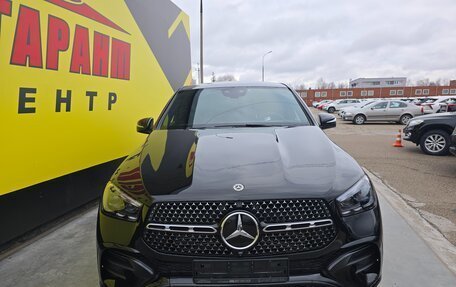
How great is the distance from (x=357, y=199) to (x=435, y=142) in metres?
8.65

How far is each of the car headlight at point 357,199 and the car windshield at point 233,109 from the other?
1196 millimetres

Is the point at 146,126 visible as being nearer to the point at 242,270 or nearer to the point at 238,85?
the point at 238,85

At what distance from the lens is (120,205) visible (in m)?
2.16

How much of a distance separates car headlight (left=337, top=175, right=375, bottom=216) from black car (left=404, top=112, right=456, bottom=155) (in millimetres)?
8442

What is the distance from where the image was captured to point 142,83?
639cm

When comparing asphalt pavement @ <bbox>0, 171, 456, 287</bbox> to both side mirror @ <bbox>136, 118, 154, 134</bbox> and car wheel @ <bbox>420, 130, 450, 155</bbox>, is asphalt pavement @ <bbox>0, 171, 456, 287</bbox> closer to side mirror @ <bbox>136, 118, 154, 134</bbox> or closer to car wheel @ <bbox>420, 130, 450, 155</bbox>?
side mirror @ <bbox>136, 118, 154, 134</bbox>

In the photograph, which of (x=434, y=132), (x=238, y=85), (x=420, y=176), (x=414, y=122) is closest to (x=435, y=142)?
(x=434, y=132)

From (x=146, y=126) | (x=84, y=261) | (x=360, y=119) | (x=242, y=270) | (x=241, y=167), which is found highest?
(x=360, y=119)

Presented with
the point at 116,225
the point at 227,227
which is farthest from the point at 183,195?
the point at 116,225

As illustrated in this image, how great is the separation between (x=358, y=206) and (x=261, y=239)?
24.0 inches

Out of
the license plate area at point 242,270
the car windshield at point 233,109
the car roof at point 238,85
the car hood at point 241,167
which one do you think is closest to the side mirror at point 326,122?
the car windshield at point 233,109

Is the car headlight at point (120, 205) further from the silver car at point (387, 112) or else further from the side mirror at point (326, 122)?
the silver car at point (387, 112)

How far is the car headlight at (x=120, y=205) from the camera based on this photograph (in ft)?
6.82

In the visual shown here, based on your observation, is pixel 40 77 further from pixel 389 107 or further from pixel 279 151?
pixel 389 107
